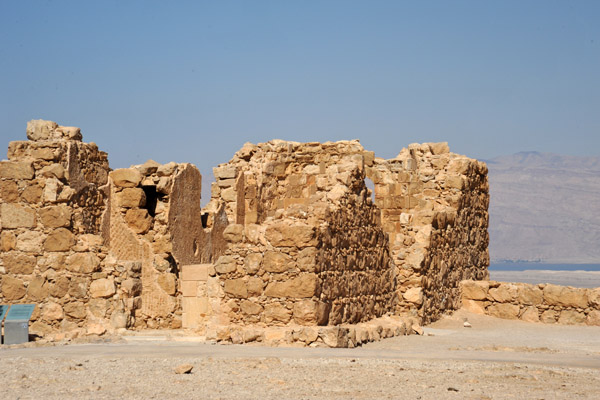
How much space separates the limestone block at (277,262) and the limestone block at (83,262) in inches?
115

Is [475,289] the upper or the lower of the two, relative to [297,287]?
lower

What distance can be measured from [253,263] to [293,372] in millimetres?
2771

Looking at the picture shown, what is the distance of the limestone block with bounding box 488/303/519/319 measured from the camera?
16094mm

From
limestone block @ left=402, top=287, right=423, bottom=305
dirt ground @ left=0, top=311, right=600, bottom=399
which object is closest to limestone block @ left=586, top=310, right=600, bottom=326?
limestone block @ left=402, top=287, right=423, bottom=305

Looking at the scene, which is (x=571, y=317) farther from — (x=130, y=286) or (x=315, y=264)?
(x=130, y=286)

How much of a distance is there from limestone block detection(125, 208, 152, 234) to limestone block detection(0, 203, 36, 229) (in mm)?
1818

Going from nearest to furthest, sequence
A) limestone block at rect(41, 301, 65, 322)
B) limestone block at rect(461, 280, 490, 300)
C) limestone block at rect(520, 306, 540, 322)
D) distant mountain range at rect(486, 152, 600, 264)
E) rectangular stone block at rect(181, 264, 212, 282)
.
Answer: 1. rectangular stone block at rect(181, 264, 212, 282)
2. limestone block at rect(41, 301, 65, 322)
3. limestone block at rect(520, 306, 540, 322)
4. limestone block at rect(461, 280, 490, 300)
5. distant mountain range at rect(486, 152, 600, 264)

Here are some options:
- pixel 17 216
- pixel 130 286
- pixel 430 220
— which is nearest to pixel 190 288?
pixel 130 286

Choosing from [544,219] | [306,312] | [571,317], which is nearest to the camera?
[306,312]

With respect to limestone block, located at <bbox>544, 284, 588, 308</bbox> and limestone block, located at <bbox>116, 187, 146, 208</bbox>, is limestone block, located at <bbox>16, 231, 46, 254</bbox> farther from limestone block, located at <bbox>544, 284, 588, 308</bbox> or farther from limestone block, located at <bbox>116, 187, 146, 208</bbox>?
limestone block, located at <bbox>544, 284, 588, 308</bbox>

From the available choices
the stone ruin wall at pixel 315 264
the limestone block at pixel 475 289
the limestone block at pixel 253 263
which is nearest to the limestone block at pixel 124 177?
the stone ruin wall at pixel 315 264

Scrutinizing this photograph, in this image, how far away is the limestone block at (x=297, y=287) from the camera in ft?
36.1

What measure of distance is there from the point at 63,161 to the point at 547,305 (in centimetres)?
840

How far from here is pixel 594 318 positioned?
1556 cm
